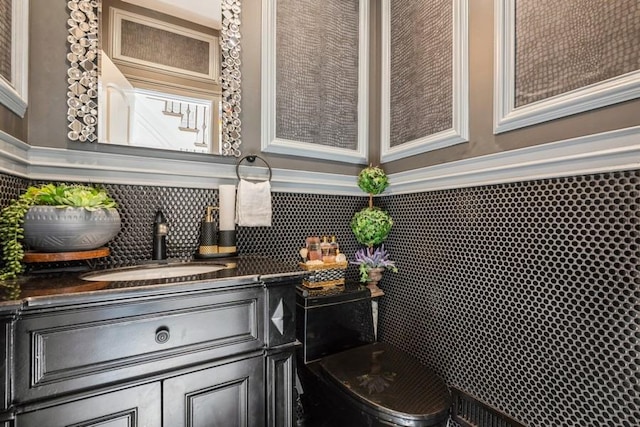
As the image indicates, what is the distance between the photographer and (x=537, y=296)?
103 cm

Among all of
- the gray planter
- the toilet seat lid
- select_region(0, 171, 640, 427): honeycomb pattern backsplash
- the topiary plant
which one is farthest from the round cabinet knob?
the topiary plant

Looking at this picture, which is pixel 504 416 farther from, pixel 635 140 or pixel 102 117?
pixel 102 117

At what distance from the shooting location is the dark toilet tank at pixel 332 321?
130cm

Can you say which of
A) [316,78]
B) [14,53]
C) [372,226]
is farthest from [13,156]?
[372,226]

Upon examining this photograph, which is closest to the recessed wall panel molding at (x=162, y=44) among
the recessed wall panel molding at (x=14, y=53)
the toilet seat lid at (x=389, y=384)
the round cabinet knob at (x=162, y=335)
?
the recessed wall panel molding at (x=14, y=53)

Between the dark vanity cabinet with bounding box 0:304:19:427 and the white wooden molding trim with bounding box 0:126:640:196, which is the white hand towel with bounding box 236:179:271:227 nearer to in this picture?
the white wooden molding trim with bounding box 0:126:640:196

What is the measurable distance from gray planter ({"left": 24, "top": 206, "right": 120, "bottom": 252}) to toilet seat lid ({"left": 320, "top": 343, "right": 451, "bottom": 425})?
982 millimetres

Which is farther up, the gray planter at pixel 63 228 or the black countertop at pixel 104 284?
the gray planter at pixel 63 228

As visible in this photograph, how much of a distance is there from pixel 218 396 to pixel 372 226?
1.06m

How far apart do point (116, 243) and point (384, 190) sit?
1.35 meters

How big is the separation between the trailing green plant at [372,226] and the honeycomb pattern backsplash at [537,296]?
7.9 inches

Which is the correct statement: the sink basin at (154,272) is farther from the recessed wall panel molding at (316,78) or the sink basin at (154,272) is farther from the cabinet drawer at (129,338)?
the recessed wall panel molding at (316,78)

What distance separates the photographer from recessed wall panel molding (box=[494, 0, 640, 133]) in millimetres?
855

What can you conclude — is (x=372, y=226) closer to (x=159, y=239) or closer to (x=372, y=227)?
(x=372, y=227)
